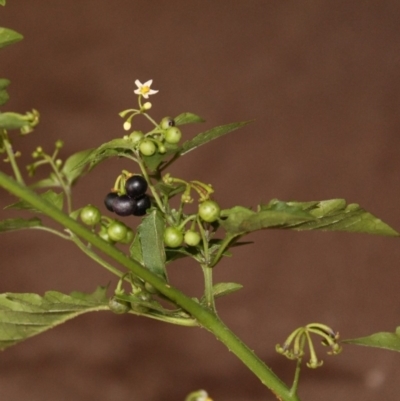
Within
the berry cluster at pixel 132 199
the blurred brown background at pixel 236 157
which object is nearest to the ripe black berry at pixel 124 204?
the berry cluster at pixel 132 199

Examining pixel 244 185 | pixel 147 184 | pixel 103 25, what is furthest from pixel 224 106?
pixel 147 184

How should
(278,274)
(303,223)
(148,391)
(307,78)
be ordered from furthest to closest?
(307,78), (278,274), (148,391), (303,223)

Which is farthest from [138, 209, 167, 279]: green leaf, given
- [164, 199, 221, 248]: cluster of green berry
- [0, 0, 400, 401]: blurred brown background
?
[0, 0, 400, 401]: blurred brown background

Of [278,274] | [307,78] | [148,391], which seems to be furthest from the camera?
[307,78]

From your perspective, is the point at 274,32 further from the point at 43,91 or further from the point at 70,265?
the point at 70,265

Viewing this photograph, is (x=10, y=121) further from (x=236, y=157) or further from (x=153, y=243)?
(x=236, y=157)

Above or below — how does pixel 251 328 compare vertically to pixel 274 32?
below

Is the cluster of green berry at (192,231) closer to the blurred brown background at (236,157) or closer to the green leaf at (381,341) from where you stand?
the green leaf at (381,341)
